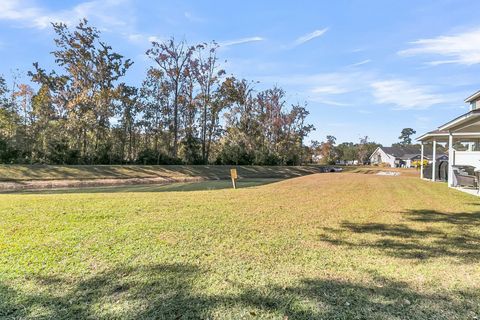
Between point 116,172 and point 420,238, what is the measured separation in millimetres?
19506

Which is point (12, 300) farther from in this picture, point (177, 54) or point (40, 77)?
point (177, 54)

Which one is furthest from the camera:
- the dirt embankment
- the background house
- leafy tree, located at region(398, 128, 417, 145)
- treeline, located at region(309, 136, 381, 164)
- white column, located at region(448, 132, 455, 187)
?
leafy tree, located at region(398, 128, 417, 145)

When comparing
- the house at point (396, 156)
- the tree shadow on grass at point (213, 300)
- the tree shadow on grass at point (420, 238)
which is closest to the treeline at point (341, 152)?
the house at point (396, 156)

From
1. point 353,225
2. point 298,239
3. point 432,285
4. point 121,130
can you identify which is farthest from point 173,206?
point 121,130

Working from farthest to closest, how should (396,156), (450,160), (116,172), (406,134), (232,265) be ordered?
1. (406,134)
2. (396,156)
3. (116,172)
4. (450,160)
5. (232,265)

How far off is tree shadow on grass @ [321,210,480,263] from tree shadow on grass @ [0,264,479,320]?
1.01 meters

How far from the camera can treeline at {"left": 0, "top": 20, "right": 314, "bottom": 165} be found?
71.0 feet

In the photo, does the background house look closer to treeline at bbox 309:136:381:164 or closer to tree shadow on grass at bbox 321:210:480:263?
treeline at bbox 309:136:381:164

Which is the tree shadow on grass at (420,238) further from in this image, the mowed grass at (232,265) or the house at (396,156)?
the house at (396,156)

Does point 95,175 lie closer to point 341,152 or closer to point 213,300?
point 213,300

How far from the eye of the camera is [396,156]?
59.6m

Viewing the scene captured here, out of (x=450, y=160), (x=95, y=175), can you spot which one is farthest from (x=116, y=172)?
(x=450, y=160)

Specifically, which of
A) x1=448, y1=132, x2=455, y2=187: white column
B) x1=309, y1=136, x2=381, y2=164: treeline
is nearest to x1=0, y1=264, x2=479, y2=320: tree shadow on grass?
x1=448, y1=132, x2=455, y2=187: white column

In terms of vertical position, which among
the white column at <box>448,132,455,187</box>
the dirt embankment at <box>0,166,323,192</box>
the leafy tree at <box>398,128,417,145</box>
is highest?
the leafy tree at <box>398,128,417,145</box>
